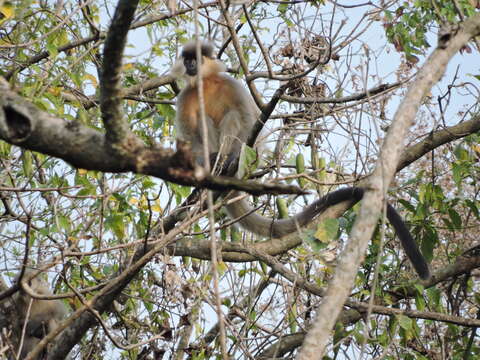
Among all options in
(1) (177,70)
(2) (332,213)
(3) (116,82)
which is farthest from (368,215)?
(1) (177,70)

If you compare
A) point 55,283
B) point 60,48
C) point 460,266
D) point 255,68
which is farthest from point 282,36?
point 55,283

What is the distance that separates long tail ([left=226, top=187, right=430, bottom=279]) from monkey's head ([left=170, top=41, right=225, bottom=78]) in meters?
1.32

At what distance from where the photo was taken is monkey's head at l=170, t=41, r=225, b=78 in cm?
511

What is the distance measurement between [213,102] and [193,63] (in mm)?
451

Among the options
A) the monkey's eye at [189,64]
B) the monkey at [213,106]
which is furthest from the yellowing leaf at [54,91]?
the monkey's eye at [189,64]

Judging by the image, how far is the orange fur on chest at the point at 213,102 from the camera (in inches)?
217

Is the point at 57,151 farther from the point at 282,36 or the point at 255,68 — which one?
the point at 255,68

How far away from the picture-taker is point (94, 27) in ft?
14.0

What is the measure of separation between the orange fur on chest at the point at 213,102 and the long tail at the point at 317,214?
3.83ft

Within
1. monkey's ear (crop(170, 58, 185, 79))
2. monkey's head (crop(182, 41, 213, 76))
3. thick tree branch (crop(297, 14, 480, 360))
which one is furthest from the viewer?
monkey's head (crop(182, 41, 213, 76))

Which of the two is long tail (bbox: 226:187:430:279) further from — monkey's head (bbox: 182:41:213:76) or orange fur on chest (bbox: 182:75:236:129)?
monkey's head (bbox: 182:41:213:76)

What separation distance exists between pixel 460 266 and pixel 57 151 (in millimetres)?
2954

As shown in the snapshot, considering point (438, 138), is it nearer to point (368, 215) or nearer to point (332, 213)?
point (332, 213)

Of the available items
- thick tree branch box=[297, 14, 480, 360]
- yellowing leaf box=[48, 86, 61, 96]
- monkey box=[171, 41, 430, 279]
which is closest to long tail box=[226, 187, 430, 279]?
monkey box=[171, 41, 430, 279]
